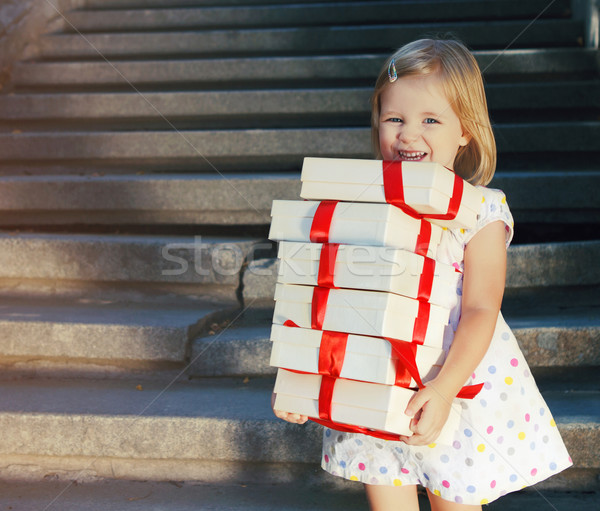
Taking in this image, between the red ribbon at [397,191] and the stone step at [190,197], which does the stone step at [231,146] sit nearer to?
the stone step at [190,197]

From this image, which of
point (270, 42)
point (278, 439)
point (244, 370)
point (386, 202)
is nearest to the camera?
point (386, 202)

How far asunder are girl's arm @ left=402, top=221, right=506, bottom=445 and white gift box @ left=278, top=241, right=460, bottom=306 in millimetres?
74

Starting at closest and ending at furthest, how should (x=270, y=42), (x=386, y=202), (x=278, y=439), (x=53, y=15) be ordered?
(x=386, y=202), (x=278, y=439), (x=270, y=42), (x=53, y=15)

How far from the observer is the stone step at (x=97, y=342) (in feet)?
8.00

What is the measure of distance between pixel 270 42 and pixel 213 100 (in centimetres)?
81

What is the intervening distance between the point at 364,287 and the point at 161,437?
1.23 metres

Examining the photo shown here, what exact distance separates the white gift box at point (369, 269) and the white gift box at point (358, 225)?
0.02 metres

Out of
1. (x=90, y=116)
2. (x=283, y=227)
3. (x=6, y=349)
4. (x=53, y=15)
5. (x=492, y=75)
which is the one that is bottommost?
(x=6, y=349)

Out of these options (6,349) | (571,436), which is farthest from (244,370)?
(571,436)

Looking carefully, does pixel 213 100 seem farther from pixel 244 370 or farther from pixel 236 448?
pixel 236 448

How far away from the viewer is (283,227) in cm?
125

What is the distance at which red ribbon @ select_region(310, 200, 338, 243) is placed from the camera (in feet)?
3.93

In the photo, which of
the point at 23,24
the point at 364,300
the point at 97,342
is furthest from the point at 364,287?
the point at 23,24

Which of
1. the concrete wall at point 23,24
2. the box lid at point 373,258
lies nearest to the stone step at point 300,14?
the concrete wall at point 23,24
